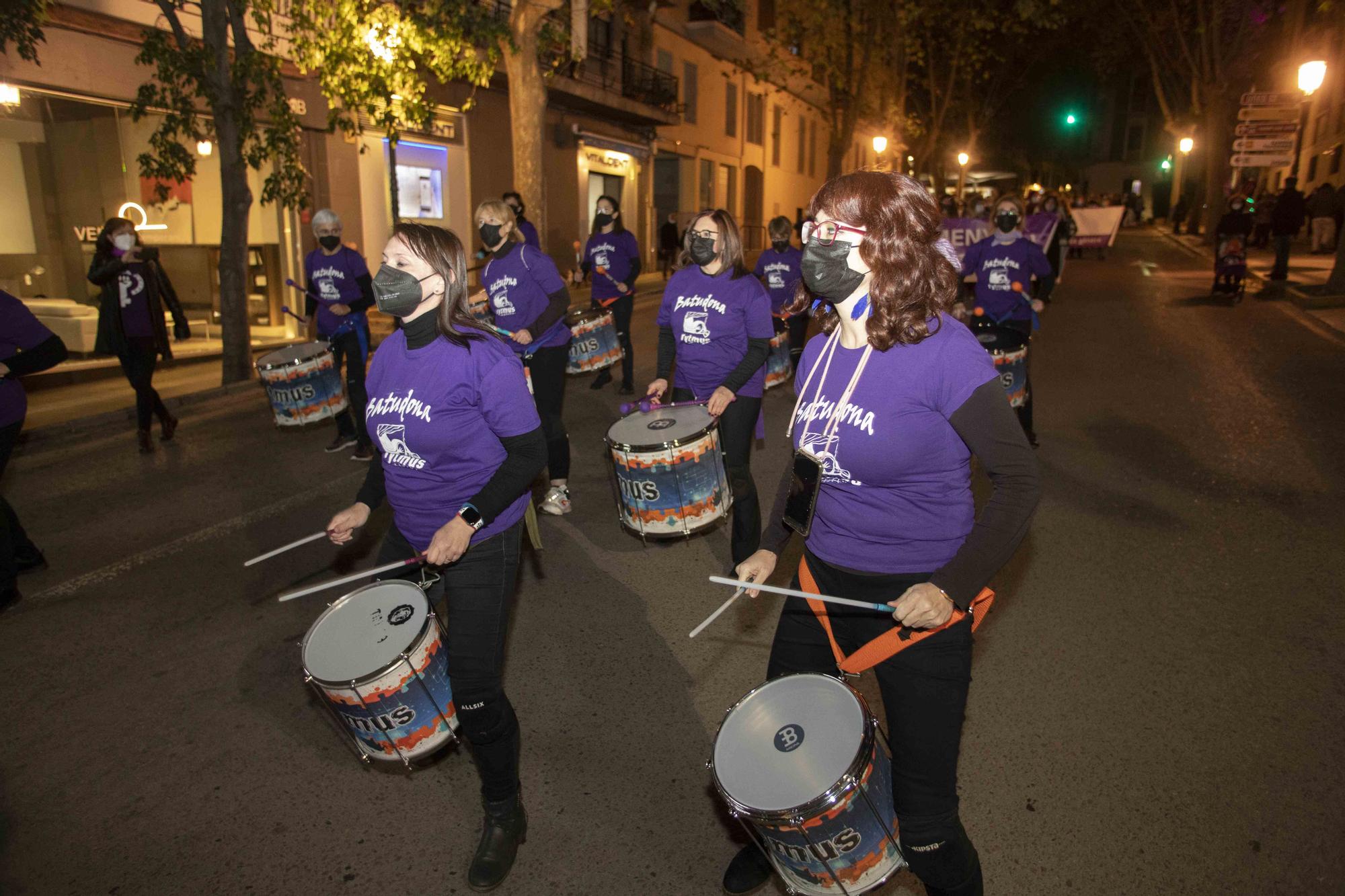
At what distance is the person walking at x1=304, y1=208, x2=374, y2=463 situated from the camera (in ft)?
26.0

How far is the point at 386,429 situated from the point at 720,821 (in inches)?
72.9

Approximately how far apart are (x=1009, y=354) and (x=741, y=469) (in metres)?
2.89

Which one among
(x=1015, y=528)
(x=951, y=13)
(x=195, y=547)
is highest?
(x=951, y=13)

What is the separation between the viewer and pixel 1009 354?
684cm

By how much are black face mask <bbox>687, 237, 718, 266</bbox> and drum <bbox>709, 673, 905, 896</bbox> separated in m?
3.17

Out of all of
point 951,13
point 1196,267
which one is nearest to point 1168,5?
point 951,13

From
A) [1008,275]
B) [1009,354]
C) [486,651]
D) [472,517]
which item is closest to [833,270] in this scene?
[472,517]

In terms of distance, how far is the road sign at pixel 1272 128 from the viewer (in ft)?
69.1

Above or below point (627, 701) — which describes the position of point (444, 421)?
above

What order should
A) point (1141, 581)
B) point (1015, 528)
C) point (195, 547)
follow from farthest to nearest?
point (195, 547)
point (1141, 581)
point (1015, 528)

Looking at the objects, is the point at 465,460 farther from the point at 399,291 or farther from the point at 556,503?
the point at 556,503

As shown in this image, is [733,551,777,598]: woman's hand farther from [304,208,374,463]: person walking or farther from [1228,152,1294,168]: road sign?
[1228,152,1294,168]: road sign

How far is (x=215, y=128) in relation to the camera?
11.4 meters

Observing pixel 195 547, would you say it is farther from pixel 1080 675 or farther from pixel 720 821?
pixel 1080 675
